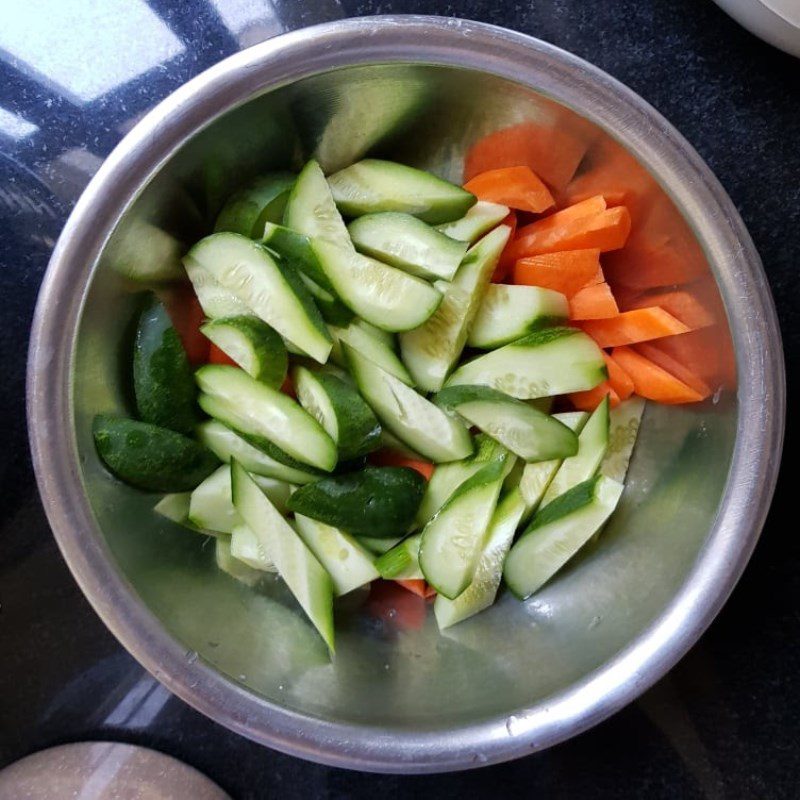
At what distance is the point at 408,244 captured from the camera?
1010 millimetres

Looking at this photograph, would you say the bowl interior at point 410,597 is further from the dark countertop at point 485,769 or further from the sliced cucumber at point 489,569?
the dark countertop at point 485,769

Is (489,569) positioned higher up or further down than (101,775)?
higher up

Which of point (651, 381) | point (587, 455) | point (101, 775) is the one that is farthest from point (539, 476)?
point (101, 775)

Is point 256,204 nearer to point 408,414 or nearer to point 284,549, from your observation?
point 408,414

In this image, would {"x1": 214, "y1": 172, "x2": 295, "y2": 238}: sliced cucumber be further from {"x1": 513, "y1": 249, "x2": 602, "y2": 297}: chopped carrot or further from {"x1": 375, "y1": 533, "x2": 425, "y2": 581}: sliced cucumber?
{"x1": 375, "y1": 533, "x2": 425, "y2": 581}: sliced cucumber

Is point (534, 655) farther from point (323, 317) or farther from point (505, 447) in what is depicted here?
point (323, 317)

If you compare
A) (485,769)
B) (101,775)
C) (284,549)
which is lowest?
(485,769)

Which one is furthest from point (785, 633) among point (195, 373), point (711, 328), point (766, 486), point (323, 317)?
point (195, 373)

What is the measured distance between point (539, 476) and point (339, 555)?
264 mm

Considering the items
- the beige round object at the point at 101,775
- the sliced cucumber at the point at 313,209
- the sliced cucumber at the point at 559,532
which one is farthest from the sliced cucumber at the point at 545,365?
the beige round object at the point at 101,775

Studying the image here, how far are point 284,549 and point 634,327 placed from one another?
500mm

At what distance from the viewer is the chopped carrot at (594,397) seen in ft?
3.52

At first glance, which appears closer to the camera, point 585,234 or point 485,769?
point 585,234

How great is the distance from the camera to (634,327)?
1050mm
